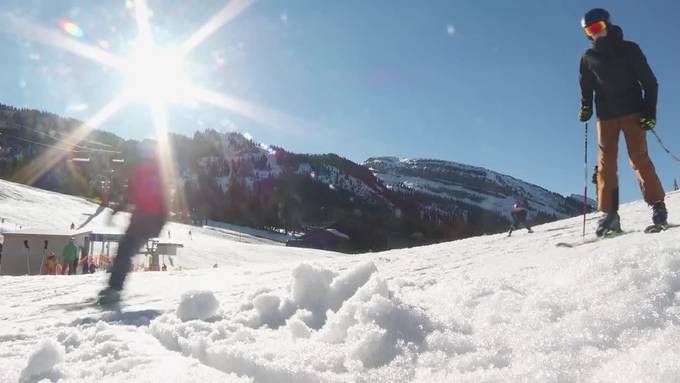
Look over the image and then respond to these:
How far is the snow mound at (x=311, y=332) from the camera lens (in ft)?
6.94

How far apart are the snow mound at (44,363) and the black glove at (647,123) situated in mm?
5134

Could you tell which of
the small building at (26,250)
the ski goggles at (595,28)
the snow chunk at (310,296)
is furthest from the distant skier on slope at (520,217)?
the small building at (26,250)

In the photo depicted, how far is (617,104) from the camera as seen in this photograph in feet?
15.5

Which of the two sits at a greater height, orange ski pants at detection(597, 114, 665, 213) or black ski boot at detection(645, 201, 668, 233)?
orange ski pants at detection(597, 114, 665, 213)

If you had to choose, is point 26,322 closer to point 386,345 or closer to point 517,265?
point 386,345

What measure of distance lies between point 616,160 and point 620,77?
0.86 metres

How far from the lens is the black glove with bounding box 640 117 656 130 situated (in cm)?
445

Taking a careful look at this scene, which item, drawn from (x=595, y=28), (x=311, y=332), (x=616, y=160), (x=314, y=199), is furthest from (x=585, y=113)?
(x=314, y=199)

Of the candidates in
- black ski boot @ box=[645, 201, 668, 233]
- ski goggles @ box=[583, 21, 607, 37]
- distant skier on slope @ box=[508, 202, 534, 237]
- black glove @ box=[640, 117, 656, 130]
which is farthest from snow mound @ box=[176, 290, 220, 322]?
distant skier on slope @ box=[508, 202, 534, 237]

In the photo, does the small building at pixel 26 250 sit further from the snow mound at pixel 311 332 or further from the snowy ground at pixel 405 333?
the snow mound at pixel 311 332

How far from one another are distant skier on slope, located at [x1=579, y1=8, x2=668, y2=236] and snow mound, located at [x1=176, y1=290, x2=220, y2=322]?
4.07 meters

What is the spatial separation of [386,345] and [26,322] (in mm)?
3177

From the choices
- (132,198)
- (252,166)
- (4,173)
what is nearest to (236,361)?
(132,198)

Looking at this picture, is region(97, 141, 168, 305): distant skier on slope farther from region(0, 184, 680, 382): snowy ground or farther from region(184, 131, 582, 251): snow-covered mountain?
region(184, 131, 582, 251): snow-covered mountain
